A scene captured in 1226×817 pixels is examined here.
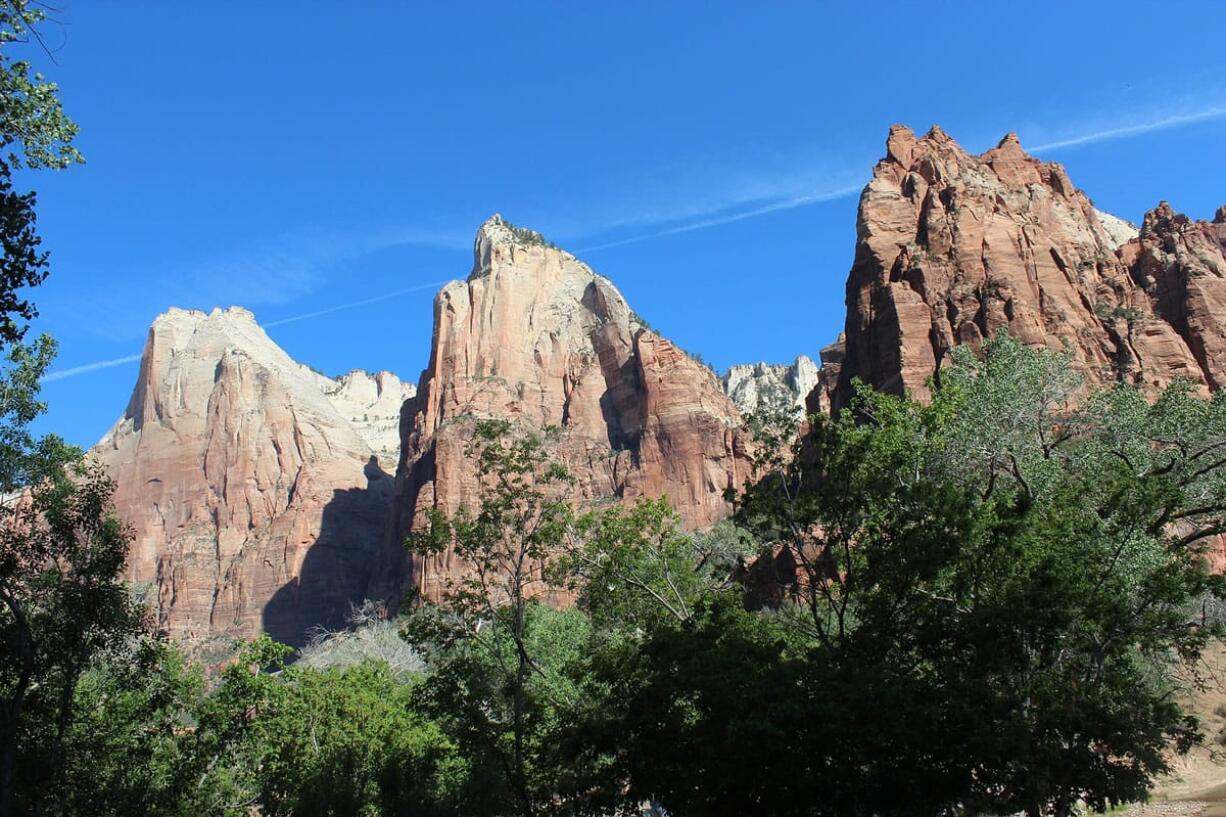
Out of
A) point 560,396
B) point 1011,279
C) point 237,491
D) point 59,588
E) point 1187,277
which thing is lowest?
point 59,588

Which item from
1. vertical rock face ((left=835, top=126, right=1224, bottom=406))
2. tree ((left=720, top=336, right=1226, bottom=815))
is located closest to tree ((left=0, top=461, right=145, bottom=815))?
tree ((left=720, top=336, right=1226, bottom=815))

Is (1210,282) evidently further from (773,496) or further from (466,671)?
(466,671)

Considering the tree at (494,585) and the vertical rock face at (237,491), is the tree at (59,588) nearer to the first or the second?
the tree at (494,585)

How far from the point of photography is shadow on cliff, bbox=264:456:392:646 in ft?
422

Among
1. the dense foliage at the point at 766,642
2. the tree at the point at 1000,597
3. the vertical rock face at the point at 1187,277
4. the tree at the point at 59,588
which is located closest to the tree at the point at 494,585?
the dense foliage at the point at 766,642

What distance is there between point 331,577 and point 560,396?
120ft

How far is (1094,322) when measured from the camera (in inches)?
2813

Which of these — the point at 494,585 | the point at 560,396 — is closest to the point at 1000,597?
the point at 494,585

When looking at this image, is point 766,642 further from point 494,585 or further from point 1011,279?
point 1011,279

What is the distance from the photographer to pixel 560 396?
12900cm

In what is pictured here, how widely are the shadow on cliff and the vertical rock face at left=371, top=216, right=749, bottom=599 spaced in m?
13.8

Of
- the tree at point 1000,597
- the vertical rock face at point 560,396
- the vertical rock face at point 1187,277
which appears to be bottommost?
the tree at point 1000,597

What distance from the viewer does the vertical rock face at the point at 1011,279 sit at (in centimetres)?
6912

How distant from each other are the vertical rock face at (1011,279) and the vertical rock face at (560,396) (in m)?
30.6
